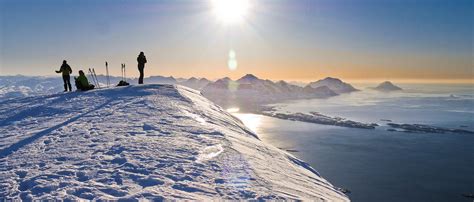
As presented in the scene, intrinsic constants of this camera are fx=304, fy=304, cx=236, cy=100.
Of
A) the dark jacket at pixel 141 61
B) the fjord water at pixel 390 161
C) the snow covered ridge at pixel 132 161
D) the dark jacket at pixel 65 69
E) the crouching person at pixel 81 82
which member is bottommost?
the fjord water at pixel 390 161

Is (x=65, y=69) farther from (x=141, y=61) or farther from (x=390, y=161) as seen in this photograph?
(x=390, y=161)

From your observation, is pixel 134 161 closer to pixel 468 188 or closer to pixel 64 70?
pixel 64 70

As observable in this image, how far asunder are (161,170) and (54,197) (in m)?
2.35

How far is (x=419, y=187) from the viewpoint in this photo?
52.1 metres

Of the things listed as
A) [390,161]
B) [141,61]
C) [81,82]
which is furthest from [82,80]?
[390,161]

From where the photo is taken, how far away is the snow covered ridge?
6.48 m

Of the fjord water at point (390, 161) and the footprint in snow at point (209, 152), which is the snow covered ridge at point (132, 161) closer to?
the footprint in snow at point (209, 152)

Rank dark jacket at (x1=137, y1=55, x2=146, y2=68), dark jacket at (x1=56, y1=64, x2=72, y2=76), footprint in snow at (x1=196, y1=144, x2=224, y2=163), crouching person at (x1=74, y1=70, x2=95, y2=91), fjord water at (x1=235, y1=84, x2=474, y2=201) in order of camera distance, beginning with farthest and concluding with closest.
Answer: fjord water at (x1=235, y1=84, x2=474, y2=201)
dark jacket at (x1=137, y1=55, x2=146, y2=68)
dark jacket at (x1=56, y1=64, x2=72, y2=76)
crouching person at (x1=74, y1=70, x2=95, y2=91)
footprint in snow at (x1=196, y1=144, x2=224, y2=163)

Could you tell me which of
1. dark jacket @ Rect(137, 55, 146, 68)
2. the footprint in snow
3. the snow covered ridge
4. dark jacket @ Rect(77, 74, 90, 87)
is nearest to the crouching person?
dark jacket @ Rect(77, 74, 90, 87)

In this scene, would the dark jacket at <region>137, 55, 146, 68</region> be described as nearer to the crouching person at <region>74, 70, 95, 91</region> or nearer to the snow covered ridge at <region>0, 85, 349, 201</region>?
the crouching person at <region>74, 70, 95, 91</region>

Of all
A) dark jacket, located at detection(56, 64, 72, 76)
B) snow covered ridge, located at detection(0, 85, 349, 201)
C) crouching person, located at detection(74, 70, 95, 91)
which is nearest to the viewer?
snow covered ridge, located at detection(0, 85, 349, 201)

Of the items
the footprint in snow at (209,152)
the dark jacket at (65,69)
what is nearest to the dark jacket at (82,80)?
the dark jacket at (65,69)

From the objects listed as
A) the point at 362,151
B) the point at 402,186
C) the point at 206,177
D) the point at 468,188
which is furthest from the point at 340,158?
the point at 206,177

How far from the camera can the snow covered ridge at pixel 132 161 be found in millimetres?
6481
